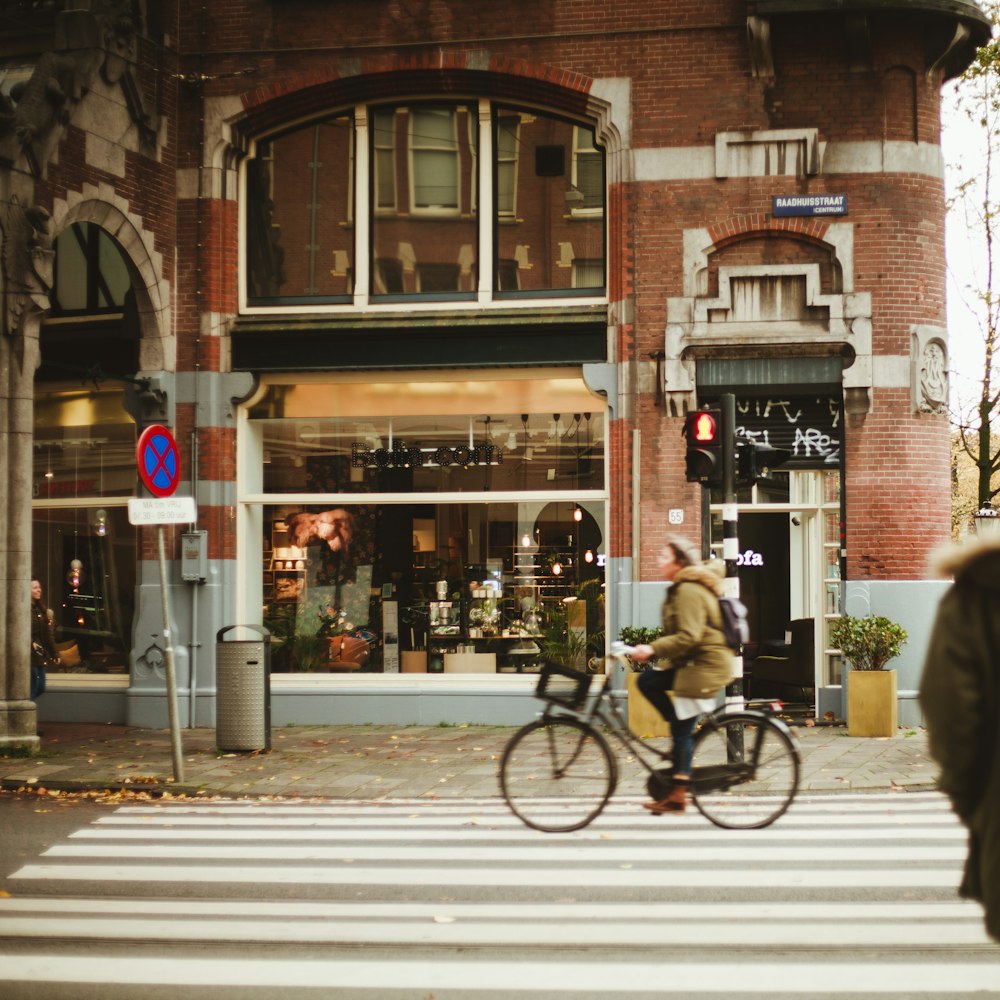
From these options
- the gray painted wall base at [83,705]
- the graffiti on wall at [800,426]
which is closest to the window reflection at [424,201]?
the graffiti on wall at [800,426]

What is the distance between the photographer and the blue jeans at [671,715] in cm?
870

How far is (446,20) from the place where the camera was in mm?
15672

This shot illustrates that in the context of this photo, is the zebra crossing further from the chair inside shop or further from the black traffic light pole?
the chair inside shop

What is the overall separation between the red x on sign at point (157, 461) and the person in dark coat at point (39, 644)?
3646 millimetres

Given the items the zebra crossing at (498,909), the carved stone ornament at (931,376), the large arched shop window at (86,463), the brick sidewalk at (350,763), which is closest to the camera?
the zebra crossing at (498,909)

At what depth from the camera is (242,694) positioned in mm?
13117

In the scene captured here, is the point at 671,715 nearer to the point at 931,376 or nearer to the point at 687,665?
the point at 687,665

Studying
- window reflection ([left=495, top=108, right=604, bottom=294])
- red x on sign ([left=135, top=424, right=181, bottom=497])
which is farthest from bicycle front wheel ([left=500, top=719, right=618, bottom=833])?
window reflection ([left=495, top=108, right=604, bottom=294])

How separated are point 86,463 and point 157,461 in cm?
550

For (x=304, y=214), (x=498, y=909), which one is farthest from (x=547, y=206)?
(x=498, y=909)

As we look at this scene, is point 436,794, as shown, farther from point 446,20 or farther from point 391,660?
point 446,20

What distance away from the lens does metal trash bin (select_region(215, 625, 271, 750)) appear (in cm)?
1312

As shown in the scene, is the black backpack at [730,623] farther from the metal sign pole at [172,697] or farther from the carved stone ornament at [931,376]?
the carved stone ornament at [931,376]

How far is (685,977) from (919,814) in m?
4.59
